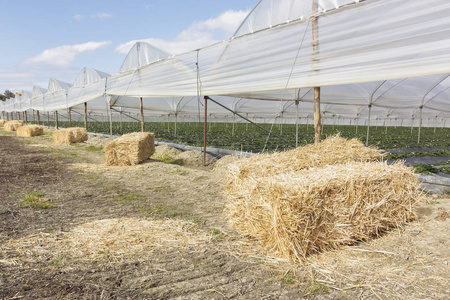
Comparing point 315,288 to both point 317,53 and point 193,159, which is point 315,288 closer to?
point 317,53

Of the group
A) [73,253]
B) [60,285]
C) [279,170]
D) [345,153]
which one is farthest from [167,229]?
[345,153]

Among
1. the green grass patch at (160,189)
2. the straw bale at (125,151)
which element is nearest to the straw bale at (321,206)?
the green grass patch at (160,189)

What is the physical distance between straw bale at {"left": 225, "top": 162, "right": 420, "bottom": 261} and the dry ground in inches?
6.5

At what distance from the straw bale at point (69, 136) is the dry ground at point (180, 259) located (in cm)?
1221

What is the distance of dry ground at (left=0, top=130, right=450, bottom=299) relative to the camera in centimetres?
258

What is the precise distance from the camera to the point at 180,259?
127 inches

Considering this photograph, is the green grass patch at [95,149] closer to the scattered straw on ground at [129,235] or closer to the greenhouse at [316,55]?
the greenhouse at [316,55]

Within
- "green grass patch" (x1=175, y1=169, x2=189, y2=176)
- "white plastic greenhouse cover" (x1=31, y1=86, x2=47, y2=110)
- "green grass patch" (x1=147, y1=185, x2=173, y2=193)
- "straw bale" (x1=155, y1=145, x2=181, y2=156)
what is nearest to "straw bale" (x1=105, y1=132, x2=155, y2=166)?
"straw bale" (x1=155, y1=145, x2=181, y2=156)

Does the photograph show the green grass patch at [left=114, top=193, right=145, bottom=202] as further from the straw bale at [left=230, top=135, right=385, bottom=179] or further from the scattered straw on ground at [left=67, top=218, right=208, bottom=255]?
the straw bale at [left=230, top=135, right=385, bottom=179]

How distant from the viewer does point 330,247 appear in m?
3.35

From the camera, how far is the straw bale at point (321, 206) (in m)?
3.09

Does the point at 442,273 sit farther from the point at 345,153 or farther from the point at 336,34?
the point at 336,34

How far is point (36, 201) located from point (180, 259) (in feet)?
12.4

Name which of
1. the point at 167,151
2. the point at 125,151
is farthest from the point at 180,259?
the point at 167,151
